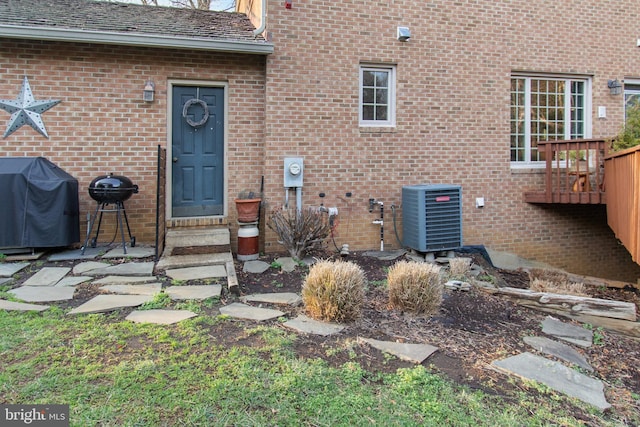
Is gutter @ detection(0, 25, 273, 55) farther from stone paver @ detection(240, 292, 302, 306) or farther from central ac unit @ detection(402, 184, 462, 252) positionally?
stone paver @ detection(240, 292, 302, 306)

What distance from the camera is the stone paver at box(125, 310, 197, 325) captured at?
3.69 meters

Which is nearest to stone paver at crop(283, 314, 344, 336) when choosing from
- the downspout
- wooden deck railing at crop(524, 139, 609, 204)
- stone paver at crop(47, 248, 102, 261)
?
stone paver at crop(47, 248, 102, 261)

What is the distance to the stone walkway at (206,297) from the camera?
3104mm

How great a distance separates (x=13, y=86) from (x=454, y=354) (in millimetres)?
6660

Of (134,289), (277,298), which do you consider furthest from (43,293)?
(277,298)

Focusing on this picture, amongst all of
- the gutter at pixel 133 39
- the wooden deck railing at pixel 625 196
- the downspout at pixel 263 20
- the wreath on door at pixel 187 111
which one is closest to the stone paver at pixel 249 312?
the wreath on door at pixel 187 111

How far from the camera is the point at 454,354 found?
3.29 meters

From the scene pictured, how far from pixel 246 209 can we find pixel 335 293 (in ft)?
9.81

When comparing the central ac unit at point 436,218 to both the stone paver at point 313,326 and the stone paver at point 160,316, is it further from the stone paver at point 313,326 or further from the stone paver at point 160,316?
the stone paver at point 160,316

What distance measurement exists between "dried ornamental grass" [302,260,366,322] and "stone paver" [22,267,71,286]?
299 cm

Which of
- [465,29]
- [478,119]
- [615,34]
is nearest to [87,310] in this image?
[478,119]

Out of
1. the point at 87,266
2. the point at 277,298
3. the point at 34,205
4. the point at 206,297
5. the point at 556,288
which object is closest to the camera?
the point at 206,297

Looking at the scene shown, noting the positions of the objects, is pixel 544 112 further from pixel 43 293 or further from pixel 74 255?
pixel 43 293

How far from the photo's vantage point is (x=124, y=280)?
496cm
